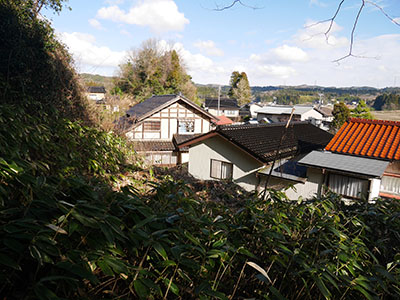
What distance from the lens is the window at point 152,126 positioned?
2130cm

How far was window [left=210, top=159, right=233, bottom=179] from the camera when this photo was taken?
12008 mm

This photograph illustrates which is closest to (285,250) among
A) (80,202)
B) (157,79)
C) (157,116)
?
(80,202)

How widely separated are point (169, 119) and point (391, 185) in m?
15.4

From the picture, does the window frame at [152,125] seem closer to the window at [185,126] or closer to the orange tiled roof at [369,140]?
the window at [185,126]

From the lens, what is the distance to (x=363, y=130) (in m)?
11.1

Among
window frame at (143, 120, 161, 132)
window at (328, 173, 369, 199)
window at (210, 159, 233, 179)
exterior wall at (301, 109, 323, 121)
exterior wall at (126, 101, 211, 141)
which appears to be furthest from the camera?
exterior wall at (301, 109, 323, 121)

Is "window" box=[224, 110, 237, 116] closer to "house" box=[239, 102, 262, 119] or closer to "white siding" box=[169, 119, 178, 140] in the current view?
"house" box=[239, 102, 262, 119]

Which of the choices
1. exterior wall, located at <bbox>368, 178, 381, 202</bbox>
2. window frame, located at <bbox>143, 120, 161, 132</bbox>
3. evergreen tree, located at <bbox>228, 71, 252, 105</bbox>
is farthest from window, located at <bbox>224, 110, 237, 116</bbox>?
exterior wall, located at <bbox>368, 178, 381, 202</bbox>

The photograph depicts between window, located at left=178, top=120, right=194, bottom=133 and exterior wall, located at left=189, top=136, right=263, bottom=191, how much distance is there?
31.2 feet

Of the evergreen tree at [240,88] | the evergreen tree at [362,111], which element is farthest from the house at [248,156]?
the evergreen tree at [240,88]

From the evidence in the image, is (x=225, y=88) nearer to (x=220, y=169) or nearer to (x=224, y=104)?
(x=224, y=104)

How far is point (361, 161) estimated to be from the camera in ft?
31.9

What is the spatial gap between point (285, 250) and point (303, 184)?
9.27 metres

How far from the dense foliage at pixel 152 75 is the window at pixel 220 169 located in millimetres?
24797
